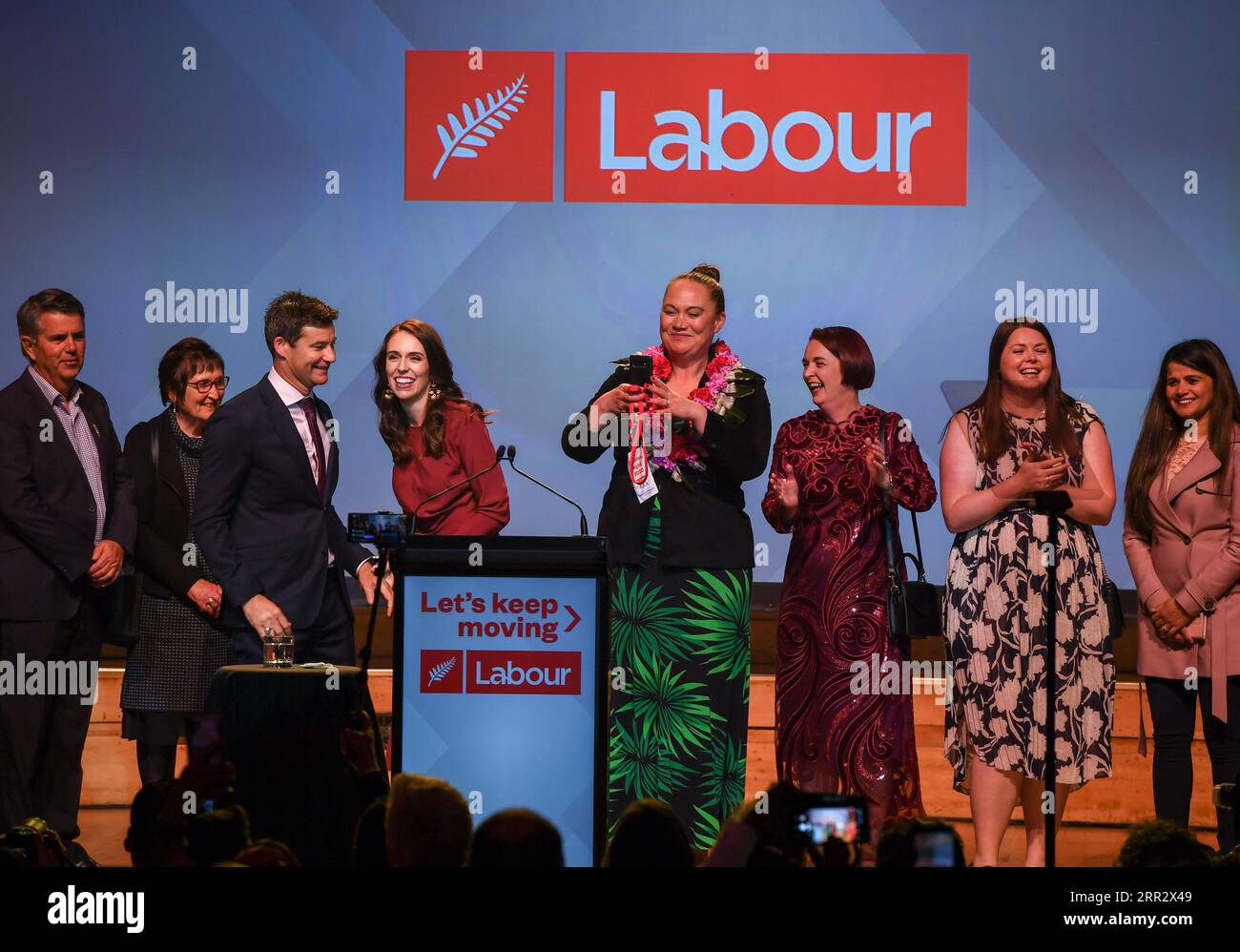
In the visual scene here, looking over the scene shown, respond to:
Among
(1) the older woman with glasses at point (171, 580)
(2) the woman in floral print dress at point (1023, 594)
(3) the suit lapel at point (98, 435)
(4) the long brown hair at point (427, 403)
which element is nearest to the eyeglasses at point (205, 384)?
(1) the older woman with glasses at point (171, 580)

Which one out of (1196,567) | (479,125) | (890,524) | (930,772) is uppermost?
(479,125)

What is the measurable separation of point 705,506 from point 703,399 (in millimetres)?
301

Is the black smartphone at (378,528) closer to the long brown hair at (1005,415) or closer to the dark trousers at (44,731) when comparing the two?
the dark trousers at (44,731)

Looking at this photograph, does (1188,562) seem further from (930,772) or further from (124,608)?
(124,608)

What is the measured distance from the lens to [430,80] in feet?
17.9

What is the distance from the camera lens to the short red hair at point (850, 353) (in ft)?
13.9

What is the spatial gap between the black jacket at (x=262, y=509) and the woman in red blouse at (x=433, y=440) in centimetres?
35

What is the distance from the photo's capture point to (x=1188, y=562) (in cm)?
430

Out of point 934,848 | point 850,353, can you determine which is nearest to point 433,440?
point 850,353

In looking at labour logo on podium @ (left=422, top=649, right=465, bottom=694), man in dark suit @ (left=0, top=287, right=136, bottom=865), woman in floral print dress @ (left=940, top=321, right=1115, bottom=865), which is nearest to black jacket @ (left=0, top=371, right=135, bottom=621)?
man in dark suit @ (left=0, top=287, right=136, bottom=865)

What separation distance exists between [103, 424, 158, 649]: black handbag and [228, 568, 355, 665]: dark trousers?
40cm
